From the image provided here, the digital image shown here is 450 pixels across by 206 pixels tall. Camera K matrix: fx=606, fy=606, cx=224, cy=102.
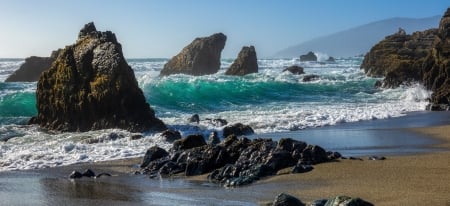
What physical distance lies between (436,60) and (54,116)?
18.8m

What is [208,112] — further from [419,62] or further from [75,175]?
[419,62]

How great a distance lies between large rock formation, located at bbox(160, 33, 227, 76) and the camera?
70.6m

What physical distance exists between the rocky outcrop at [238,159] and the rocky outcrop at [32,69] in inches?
1739

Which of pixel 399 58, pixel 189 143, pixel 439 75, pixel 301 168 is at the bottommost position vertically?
pixel 301 168

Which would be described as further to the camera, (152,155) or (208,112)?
(208,112)

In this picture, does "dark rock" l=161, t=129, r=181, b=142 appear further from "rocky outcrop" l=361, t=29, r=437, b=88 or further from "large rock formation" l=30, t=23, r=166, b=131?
"rocky outcrop" l=361, t=29, r=437, b=88

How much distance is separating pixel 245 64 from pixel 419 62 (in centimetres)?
2466

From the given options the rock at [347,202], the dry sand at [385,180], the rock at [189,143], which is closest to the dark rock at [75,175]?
the rock at [189,143]

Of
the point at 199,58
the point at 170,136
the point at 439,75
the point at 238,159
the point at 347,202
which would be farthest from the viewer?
the point at 199,58

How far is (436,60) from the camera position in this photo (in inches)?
1196

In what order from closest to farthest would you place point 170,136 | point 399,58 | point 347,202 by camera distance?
point 347,202, point 170,136, point 399,58

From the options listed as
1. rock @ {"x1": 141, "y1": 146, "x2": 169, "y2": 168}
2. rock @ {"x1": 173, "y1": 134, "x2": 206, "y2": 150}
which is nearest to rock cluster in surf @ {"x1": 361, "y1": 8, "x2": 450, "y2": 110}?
rock @ {"x1": 173, "y1": 134, "x2": 206, "y2": 150}

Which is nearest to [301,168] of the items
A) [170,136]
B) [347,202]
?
[347,202]

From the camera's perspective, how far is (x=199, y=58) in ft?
232
